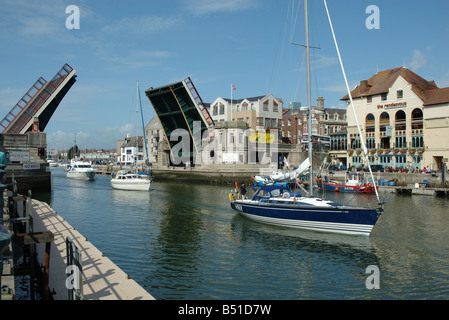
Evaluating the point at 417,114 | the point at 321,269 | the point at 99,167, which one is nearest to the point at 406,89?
the point at 417,114

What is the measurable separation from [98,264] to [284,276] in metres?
6.10

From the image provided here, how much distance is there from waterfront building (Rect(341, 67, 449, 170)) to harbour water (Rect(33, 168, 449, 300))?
2357 cm

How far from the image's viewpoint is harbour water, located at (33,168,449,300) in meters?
11.2

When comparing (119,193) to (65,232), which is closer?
(65,232)

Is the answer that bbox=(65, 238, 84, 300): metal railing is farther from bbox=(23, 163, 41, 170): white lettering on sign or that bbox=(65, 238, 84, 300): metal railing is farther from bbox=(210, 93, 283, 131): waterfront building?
bbox=(210, 93, 283, 131): waterfront building

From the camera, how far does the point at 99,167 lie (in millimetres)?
90062

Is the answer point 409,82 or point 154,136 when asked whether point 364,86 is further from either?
point 154,136

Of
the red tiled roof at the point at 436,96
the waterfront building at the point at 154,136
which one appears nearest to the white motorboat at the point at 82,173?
the waterfront building at the point at 154,136

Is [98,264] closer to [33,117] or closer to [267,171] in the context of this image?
[33,117]

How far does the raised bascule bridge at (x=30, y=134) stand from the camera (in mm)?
33381

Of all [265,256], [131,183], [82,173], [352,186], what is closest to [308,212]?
[265,256]

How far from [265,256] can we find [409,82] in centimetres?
4344

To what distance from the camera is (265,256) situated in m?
14.8

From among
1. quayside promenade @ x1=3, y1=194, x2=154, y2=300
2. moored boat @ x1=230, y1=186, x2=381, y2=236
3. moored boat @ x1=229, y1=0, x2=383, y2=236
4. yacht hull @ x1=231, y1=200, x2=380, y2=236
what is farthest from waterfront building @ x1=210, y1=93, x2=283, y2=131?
quayside promenade @ x1=3, y1=194, x2=154, y2=300
